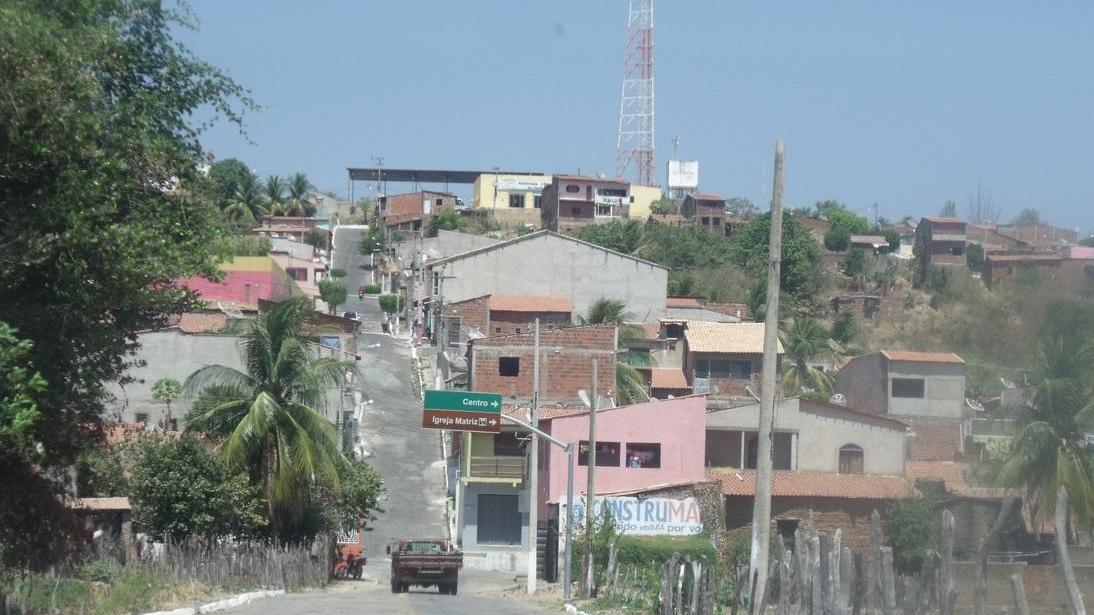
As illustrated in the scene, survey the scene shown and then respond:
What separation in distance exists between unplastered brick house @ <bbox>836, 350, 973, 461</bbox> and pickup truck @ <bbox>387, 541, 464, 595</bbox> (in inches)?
701

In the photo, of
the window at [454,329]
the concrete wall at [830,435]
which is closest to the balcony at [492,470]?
the concrete wall at [830,435]

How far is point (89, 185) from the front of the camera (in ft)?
57.8

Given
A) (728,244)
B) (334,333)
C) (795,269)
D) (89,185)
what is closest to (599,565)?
(89,185)

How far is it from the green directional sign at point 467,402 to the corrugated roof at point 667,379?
31.3 meters

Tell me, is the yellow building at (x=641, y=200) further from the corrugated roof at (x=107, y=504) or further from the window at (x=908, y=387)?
the corrugated roof at (x=107, y=504)

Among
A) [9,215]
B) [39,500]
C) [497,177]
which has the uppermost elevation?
[497,177]

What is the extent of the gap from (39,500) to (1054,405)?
20.4 m

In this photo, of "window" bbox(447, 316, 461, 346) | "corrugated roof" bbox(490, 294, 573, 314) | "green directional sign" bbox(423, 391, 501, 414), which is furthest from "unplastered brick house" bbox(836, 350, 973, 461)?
"window" bbox(447, 316, 461, 346)

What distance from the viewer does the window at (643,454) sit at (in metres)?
51.7

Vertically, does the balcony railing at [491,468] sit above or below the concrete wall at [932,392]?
below

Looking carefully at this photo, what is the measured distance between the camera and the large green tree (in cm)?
1680

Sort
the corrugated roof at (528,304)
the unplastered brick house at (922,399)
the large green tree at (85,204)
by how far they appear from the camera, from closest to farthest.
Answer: the large green tree at (85,204)
the unplastered brick house at (922,399)
the corrugated roof at (528,304)

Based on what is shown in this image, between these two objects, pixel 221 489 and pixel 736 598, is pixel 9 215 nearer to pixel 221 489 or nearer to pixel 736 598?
pixel 736 598

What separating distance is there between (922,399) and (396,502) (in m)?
22.6
